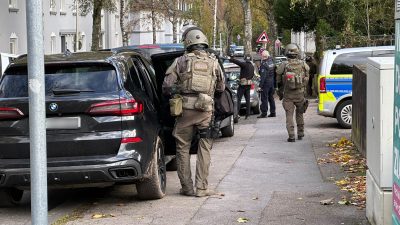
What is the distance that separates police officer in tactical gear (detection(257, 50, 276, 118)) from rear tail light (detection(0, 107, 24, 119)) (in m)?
13.7

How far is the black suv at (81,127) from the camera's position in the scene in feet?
25.4

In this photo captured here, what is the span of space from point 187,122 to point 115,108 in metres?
1.10

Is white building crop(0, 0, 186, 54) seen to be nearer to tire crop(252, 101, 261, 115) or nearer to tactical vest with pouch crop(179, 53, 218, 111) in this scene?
tire crop(252, 101, 261, 115)

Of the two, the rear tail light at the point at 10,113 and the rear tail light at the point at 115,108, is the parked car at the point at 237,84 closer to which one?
the rear tail light at the point at 115,108

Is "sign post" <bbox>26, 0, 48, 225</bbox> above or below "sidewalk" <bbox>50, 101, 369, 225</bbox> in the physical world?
above

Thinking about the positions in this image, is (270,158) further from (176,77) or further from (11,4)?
(11,4)

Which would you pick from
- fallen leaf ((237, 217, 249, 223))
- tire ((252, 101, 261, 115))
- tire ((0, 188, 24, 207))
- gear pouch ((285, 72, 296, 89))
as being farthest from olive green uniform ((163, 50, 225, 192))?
tire ((252, 101, 261, 115))

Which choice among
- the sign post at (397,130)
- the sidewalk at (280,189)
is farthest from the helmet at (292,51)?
the sign post at (397,130)

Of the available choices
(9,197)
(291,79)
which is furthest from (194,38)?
(291,79)

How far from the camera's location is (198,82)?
845 centimetres

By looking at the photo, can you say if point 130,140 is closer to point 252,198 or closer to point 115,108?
point 115,108

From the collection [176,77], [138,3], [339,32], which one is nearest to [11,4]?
[339,32]

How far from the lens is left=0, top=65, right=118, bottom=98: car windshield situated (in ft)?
26.2

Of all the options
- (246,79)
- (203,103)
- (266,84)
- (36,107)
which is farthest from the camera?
(266,84)
